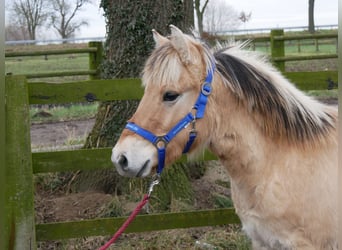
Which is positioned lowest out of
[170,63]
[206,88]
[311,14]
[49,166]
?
[49,166]

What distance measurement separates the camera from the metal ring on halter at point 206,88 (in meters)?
2.83

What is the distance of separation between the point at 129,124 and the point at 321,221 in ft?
4.24

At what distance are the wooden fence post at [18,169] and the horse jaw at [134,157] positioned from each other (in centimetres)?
140

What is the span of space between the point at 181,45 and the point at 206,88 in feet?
0.98

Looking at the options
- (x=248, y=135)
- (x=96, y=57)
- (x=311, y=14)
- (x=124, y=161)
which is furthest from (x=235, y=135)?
(x=311, y=14)

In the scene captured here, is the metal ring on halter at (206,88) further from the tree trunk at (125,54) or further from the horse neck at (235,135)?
the tree trunk at (125,54)

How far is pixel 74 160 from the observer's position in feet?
13.2

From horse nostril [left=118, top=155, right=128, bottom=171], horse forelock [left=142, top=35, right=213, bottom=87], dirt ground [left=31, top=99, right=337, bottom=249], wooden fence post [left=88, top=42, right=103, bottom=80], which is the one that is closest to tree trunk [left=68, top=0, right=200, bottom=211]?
dirt ground [left=31, top=99, right=337, bottom=249]

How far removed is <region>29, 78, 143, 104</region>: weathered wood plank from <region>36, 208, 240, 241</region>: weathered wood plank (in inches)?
41.0

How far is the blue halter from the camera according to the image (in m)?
2.73

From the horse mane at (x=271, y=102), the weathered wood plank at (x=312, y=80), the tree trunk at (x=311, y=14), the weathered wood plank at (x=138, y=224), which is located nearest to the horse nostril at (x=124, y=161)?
the horse mane at (x=271, y=102)

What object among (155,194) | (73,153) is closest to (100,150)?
(73,153)

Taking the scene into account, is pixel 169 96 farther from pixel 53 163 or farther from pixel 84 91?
pixel 53 163

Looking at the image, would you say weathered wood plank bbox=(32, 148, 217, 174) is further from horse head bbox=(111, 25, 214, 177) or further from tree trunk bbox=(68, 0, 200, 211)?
horse head bbox=(111, 25, 214, 177)
